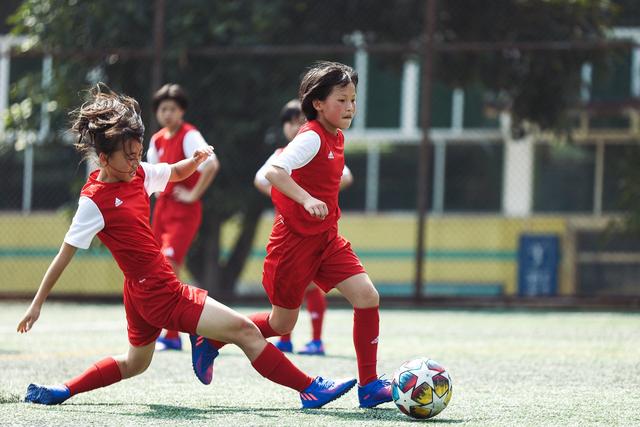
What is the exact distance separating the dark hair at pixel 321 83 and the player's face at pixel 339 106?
0.07 ft

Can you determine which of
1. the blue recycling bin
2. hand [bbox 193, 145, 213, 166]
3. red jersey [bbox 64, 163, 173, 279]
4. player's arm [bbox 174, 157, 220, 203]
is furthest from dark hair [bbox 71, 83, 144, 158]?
the blue recycling bin

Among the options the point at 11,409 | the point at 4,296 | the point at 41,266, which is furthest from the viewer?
the point at 41,266

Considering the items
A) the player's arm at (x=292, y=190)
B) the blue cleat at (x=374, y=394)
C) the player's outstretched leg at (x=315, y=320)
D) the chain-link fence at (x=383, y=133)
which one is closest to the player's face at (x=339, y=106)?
the player's arm at (x=292, y=190)

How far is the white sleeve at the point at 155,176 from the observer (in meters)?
4.96

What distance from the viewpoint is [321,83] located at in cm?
495

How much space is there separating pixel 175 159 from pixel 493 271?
878 centimetres

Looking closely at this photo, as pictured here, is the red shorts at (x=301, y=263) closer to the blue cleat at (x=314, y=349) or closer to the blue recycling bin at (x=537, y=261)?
the blue cleat at (x=314, y=349)

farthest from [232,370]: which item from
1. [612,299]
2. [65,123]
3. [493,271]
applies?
[493,271]

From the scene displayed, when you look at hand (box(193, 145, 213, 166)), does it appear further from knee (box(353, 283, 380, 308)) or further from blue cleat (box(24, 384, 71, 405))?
blue cleat (box(24, 384, 71, 405))

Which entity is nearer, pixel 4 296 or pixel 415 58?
pixel 4 296

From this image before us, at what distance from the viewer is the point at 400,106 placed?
16.4 meters

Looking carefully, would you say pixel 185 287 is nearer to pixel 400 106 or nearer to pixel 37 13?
pixel 37 13

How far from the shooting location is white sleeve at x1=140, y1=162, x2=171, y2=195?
496 cm

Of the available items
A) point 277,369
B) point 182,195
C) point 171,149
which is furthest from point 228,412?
point 171,149
